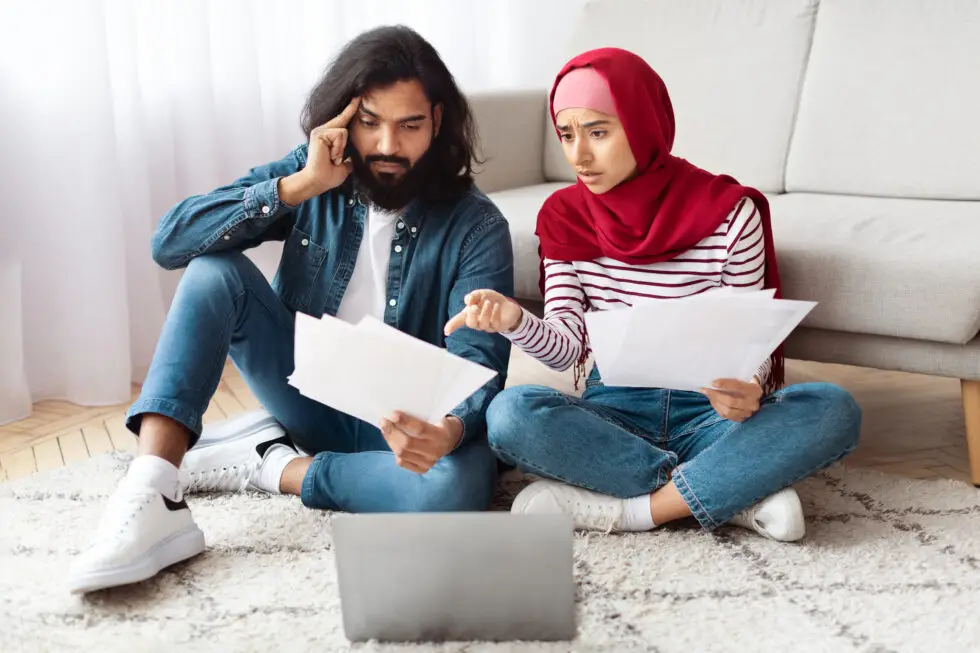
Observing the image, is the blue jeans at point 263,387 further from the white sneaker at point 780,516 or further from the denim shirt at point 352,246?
the white sneaker at point 780,516

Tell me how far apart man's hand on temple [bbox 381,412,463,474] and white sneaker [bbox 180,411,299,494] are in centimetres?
31

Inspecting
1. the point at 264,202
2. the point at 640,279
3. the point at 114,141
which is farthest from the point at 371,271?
the point at 114,141

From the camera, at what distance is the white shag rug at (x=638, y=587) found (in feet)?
3.69

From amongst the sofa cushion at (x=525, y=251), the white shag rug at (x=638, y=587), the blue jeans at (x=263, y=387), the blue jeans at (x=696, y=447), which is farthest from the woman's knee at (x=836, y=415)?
the sofa cushion at (x=525, y=251)

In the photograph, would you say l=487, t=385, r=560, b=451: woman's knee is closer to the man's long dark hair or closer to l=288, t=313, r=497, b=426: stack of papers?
l=288, t=313, r=497, b=426: stack of papers

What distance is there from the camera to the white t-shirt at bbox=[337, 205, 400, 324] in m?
1.56

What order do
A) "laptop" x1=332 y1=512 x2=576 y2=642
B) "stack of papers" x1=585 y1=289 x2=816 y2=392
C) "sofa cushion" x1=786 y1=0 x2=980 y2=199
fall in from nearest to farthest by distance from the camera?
1. "laptop" x1=332 y1=512 x2=576 y2=642
2. "stack of papers" x1=585 y1=289 x2=816 y2=392
3. "sofa cushion" x1=786 y1=0 x2=980 y2=199

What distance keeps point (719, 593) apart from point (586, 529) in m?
0.24

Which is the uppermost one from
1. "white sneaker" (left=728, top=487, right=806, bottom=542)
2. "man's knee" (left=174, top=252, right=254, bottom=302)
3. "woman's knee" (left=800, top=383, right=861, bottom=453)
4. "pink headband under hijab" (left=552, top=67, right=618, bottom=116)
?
"pink headband under hijab" (left=552, top=67, right=618, bottom=116)

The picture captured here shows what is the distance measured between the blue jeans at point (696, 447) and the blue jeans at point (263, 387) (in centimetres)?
8

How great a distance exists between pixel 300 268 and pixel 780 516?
77 centimetres

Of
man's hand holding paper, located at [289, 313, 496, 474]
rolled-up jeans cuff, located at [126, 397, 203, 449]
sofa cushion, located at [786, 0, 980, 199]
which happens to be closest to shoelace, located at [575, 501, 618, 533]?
man's hand holding paper, located at [289, 313, 496, 474]

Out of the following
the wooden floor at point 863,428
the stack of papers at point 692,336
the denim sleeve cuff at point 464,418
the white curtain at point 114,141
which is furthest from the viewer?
the white curtain at point 114,141

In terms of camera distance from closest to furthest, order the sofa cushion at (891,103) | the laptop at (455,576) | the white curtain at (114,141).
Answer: the laptop at (455,576) → the sofa cushion at (891,103) → the white curtain at (114,141)
